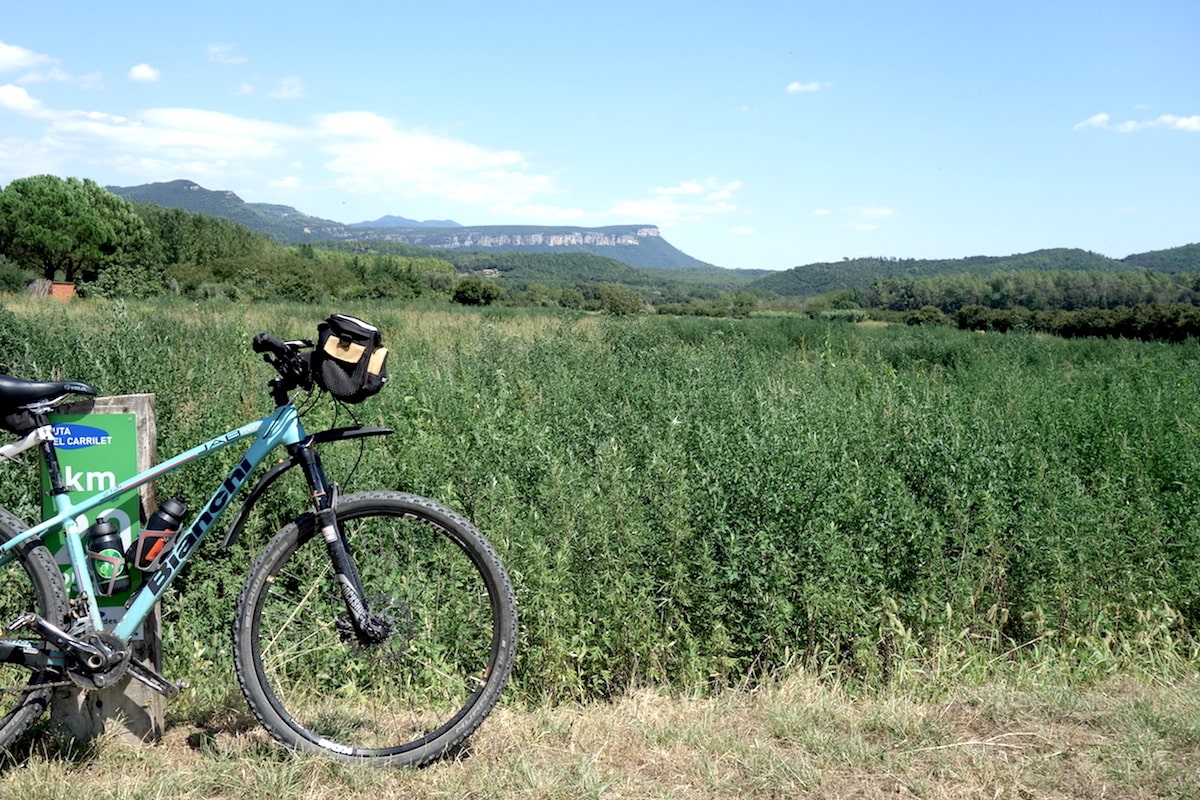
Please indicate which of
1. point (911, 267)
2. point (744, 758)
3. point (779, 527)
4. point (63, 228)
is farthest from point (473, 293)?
point (911, 267)

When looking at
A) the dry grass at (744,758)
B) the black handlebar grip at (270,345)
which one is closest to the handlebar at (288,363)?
the black handlebar grip at (270,345)

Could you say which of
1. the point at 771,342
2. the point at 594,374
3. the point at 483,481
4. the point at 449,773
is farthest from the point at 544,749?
the point at 771,342

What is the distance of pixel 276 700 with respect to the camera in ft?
9.09

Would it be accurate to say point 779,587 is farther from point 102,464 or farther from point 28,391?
point 28,391

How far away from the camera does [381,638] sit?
2818 mm

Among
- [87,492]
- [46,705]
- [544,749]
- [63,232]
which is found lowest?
[544,749]

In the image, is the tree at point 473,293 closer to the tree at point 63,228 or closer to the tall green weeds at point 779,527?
the tree at point 63,228

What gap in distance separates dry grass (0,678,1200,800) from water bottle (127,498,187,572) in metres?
0.66

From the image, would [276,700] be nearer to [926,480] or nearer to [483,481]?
[483,481]

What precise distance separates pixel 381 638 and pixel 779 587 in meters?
2.49

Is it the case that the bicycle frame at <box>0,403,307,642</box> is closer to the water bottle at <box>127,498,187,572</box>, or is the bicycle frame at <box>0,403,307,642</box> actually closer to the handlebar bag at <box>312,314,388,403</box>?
the water bottle at <box>127,498,187,572</box>

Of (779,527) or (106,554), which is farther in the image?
(779,527)

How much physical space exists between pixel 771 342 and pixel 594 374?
1141 cm

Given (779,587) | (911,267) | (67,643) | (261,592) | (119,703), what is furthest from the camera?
(911,267)
